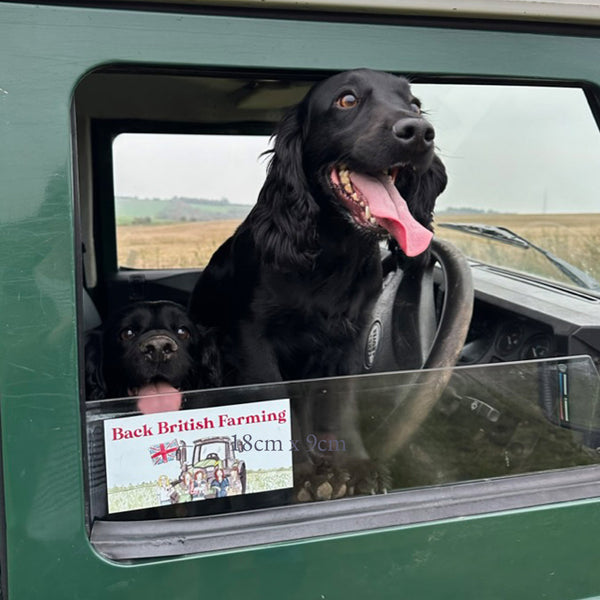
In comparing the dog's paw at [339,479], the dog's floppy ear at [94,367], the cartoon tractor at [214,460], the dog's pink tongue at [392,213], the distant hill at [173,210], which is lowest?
the dog's paw at [339,479]

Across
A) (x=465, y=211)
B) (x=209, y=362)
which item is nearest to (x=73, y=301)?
(x=209, y=362)

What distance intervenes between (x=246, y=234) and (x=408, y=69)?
43.0 inches

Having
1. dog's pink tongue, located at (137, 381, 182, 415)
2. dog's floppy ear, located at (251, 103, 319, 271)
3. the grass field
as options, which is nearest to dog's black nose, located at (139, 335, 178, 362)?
dog's floppy ear, located at (251, 103, 319, 271)

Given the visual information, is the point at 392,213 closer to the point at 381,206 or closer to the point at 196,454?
the point at 381,206

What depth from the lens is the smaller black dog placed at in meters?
1.61

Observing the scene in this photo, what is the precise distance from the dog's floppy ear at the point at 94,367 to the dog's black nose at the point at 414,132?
847 millimetres

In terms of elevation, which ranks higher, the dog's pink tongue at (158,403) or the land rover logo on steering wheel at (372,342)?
the land rover logo on steering wheel at (372,342)

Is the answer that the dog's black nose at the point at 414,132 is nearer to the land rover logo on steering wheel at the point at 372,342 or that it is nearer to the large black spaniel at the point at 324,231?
the large black spaniel at the point at 324,231

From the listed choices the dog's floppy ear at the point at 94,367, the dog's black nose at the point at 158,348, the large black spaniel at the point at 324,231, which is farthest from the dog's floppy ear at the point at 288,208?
the dog's floppy ear at the point at 94,367

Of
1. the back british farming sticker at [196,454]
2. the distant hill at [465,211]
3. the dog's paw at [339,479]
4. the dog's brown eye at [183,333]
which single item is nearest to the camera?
the back british farming sticker at [196,454]

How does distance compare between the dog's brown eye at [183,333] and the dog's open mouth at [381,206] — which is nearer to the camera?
the dog's open mouth at [381,206]

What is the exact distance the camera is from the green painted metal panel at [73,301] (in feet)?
3.20

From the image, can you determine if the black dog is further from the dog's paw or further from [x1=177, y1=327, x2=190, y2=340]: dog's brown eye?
[x1=177, y1=327, x2=190, y2=340]: dog's brown eye

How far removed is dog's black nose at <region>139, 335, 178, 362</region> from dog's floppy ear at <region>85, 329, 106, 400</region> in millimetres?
117
